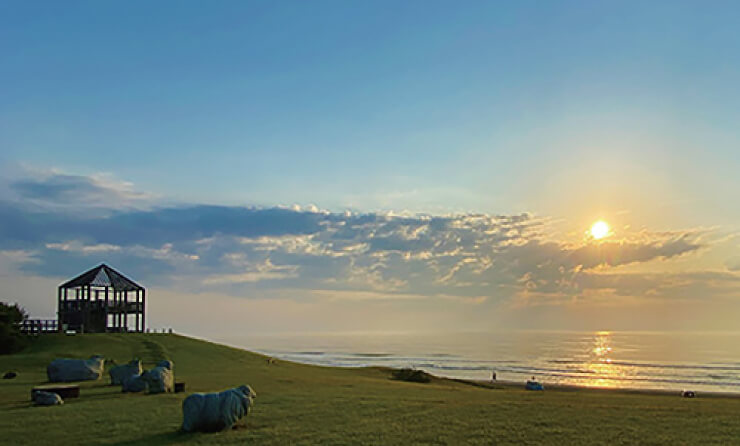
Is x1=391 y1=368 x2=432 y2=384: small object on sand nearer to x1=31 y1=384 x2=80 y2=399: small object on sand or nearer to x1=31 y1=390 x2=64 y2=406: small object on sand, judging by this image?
x1=31 y1=384 x2=80 y2=399: small object on sand

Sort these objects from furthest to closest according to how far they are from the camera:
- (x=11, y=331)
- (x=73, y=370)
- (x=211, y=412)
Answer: (x=11, y=331) → (x=73, y=370) → (x=211, y=412)

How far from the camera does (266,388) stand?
26.9m

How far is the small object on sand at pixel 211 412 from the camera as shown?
16.7m

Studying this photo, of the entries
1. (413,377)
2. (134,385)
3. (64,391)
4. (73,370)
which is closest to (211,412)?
(64,391)

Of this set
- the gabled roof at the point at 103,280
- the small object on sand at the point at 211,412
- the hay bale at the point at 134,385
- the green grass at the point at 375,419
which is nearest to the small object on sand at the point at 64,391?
the green grass at the point at 375,419

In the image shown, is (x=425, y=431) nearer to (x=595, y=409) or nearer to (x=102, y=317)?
(x=595, y=409)

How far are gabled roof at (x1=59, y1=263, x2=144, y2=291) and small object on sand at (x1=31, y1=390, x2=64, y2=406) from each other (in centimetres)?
3589

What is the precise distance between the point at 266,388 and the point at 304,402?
5622 millimetres

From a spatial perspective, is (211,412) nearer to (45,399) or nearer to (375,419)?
(375,419)

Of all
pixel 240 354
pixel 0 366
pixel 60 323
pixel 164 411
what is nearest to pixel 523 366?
pixel 240 354

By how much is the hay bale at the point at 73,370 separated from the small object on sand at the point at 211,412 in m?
16.3

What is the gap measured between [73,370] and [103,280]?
28.0m

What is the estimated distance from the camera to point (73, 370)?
30.6m

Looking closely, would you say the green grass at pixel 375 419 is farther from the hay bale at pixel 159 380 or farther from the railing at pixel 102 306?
the railing at pixel 102 306
